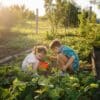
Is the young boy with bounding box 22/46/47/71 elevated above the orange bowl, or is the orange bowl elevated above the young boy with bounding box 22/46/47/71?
the young boy with bounding box 22/46/47/71

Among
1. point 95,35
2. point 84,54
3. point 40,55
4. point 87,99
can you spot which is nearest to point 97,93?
point 87,99

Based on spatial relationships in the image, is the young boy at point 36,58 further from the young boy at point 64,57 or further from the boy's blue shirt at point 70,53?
the boy's blue shirt at point 70,53

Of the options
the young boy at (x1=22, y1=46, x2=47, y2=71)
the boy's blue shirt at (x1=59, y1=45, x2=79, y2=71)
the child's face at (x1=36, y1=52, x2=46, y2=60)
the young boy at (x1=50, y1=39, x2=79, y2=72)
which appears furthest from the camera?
the boy's blue shirt at (x1=59, y1=45, x2=79, y2=71)

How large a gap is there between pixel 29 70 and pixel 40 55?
4.83 feet

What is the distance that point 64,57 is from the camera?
866cm

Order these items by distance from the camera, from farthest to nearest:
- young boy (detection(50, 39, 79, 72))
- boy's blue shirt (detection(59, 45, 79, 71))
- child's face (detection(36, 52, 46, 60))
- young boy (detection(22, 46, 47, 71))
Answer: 1. boy's blue shirt (detection(59, 45, 79, 71))
2. young boy (detection(50, 39, 79, 72))
3. child's face (detection(36, 52, 46, 60))
4. young boy (detection(22, 46, 47, 71))

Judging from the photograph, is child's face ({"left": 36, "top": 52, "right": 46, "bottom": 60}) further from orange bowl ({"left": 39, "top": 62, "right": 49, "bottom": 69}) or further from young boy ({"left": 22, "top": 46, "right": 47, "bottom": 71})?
orange bowl ({"left": 39, "top": 62, "right": 49, "bottom": 69})

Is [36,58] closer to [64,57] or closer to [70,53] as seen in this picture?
[64,57]

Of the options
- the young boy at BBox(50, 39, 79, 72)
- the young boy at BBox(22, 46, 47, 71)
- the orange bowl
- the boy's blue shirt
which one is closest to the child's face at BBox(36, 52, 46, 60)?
the young boy at BBox(22, 46, 47, 71)

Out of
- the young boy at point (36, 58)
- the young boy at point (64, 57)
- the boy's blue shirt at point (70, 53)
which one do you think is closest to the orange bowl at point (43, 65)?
the young boy at point (36, 58)

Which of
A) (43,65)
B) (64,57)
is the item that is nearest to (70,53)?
(64,57)

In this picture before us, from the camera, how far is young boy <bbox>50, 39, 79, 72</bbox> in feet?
28.1

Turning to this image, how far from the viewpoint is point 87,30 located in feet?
59.0

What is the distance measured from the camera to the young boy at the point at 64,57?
856 cm
